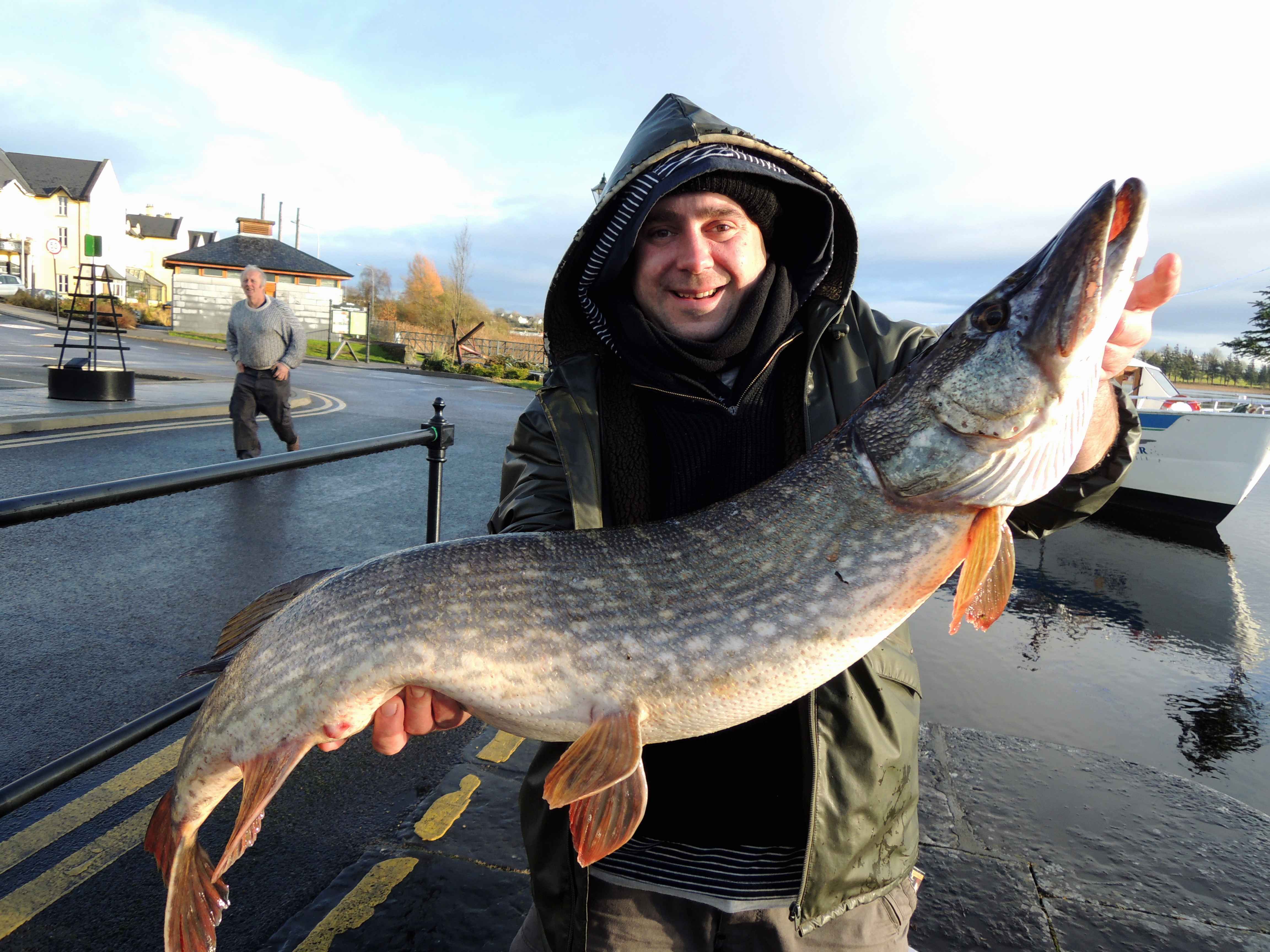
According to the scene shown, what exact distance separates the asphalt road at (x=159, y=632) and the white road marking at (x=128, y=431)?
0.07 m

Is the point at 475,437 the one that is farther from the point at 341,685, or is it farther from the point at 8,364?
the point at 8,364

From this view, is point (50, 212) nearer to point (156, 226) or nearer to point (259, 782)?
point (156, 226)

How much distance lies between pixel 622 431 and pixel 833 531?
2.37ft

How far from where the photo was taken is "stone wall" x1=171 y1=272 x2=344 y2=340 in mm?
42844

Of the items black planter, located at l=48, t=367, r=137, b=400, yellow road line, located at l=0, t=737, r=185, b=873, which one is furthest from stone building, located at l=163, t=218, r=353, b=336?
yellow road line, located at l=0, t=737, r=185, b=873

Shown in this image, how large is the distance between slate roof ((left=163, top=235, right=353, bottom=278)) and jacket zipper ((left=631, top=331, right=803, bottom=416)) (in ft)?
161

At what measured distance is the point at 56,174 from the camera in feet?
222

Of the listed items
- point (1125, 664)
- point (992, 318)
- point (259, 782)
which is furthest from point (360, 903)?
point (1125, 664)

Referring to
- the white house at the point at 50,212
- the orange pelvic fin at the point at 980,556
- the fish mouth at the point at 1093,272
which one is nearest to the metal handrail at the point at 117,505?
the orange pelvic fin at the point at 980,556

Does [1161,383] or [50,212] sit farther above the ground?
[50,212]

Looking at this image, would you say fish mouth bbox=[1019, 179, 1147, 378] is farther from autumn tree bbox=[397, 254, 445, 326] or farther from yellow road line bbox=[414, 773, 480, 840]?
autumn tree bbox=[397, 254, 445, 326]

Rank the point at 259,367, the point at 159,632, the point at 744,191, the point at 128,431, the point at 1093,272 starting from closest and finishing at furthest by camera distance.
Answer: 1. the point at 1093,272
2. the point at 744,191
3. the point at 159,632
4. the point at 259,367
5. the point at 128,431

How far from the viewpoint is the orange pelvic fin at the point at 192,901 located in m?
1.82

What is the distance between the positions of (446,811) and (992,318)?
2.61 meters
